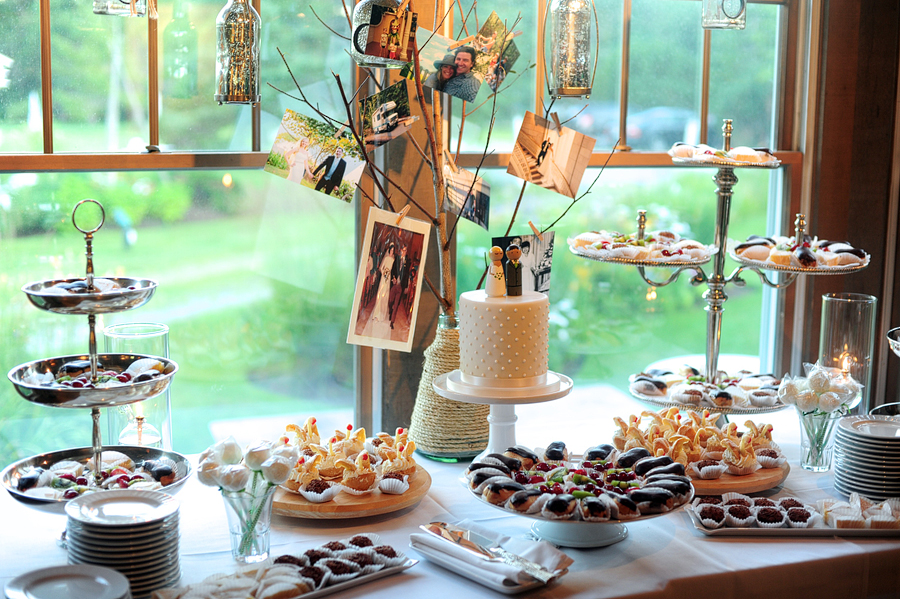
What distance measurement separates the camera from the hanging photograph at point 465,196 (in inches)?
70.2

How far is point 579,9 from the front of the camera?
173 cm

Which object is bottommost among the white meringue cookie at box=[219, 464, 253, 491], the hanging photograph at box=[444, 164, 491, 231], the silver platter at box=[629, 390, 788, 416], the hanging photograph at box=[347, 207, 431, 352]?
the silver platter at box=[629, 390, 788, 416]

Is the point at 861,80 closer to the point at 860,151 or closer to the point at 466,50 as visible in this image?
the point at 860,151

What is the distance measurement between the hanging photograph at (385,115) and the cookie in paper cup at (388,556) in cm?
82

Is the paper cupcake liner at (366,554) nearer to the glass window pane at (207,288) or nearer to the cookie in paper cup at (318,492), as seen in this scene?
the cookie in paper cup at (318,492)

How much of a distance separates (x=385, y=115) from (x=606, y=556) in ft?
3.13

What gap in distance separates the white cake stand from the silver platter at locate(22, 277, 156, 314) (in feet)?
1.75

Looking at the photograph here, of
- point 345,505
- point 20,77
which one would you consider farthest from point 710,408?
point 20,77

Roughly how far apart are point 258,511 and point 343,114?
107 cm

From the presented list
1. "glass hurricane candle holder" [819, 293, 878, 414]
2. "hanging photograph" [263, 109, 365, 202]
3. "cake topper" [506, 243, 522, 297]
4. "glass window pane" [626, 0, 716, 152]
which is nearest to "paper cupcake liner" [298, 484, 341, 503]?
"cake topper" [506, 243, 522, 297]

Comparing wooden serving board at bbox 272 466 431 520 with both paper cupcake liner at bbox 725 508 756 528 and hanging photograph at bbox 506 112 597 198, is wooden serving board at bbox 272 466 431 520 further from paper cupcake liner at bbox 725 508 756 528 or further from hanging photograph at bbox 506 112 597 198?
hanging photograph at bbox 506 112 597 198

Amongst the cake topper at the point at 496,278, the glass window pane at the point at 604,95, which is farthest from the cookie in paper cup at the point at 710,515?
the glass window pane at the point at 604,95

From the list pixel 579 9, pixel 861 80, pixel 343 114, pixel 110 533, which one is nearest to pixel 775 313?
pixel 861 80

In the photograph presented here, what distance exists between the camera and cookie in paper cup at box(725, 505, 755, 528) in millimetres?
1416
